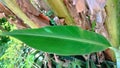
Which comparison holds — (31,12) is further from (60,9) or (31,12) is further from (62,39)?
(62,39)

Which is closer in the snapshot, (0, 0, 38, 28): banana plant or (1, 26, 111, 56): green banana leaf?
(1, 26, 111, 56): green banana leaf

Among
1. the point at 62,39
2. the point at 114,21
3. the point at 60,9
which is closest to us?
the point at 62,39

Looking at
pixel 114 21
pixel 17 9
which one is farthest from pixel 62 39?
pixel 17 9

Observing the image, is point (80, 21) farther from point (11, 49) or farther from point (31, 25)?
point (11, 49)

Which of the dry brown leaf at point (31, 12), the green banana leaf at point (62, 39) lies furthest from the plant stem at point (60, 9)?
the green banana leaf at point (62, 39)

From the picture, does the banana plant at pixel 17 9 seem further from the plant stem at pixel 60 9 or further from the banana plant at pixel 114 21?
the banana plant at pixel 114 21

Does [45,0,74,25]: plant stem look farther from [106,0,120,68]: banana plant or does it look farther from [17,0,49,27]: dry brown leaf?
[106,0,120,68]: banana plant

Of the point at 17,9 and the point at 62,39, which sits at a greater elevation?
the point at 17,9

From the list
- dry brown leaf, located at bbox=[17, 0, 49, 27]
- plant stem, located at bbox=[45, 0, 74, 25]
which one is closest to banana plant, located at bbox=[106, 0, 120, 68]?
plant stem, located at bbox=[45, 0, 74, 25]
